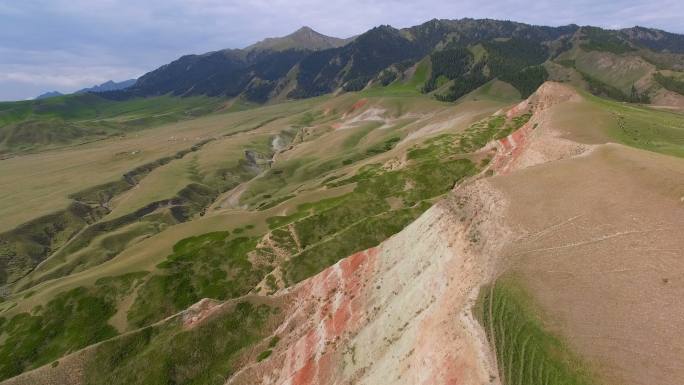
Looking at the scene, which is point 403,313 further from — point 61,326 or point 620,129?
point 61,326

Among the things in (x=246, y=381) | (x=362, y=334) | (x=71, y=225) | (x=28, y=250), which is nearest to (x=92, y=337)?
(x=246, y=381)

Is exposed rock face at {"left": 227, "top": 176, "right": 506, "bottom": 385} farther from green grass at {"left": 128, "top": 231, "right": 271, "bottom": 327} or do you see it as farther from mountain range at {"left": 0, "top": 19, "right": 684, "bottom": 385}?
green grass at {"left": 128, "top": 231, "right": 271, "bottom": 327}

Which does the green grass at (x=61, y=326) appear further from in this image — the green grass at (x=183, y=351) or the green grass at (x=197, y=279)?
the green grass at (x=183, y=351)

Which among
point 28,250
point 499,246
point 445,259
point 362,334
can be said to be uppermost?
point 499,246

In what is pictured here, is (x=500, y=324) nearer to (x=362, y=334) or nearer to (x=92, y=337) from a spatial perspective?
(x=362, y=334)

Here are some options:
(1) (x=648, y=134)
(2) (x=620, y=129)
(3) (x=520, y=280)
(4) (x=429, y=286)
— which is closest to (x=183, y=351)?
(4) (x=429, y=286)
